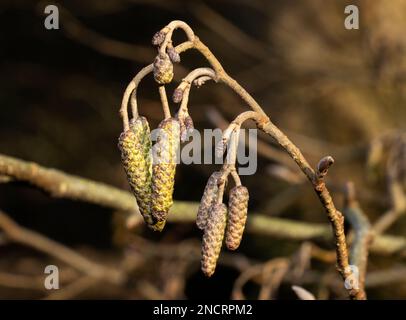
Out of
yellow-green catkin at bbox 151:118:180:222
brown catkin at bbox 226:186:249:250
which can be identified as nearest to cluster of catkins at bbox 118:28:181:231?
yellow-green catkin at bbox 151:118:180:222

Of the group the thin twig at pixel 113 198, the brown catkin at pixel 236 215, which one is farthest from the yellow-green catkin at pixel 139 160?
the thin twig at pixel 113 198

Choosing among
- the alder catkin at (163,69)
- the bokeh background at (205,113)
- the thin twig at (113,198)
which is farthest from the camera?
the bokeh background at (205,113)

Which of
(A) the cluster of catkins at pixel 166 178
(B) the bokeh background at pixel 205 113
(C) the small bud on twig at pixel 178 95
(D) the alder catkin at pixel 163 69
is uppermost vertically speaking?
(B) the bokeh background at pixel 205 113

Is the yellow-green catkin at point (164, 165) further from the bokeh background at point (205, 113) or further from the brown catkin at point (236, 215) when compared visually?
the bokeh background at point (205, 113)

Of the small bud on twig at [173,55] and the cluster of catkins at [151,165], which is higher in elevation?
the small bud on twig at [173,55]

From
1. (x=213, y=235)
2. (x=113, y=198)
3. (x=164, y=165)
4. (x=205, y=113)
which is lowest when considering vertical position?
(x=213, y=235)

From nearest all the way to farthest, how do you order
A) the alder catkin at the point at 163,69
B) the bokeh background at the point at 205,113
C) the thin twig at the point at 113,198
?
the alder catkin at the point at 163,69 → the thin twig at the point at 113,198 → the bokeh background at the point at 205,113

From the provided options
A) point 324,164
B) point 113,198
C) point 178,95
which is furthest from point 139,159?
point 113,198

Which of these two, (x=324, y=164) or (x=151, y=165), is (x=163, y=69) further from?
(x=324, y=164)
